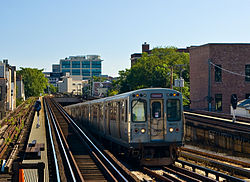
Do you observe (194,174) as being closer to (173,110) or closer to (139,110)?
(173,110)

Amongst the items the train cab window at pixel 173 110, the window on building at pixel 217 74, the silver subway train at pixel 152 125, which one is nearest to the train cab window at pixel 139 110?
the silver subway train at pixel 152 125

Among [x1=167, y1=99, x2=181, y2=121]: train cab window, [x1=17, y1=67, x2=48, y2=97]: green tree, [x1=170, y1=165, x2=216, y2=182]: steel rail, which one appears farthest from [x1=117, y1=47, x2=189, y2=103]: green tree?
[x1=17, y1=67, x2=48, y2=97]: green tree

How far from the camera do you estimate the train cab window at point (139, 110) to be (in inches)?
652

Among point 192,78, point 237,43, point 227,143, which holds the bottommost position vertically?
point 227,143

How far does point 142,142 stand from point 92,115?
11.0 m

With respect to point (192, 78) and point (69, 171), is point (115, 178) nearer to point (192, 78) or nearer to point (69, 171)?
point (69, 171)

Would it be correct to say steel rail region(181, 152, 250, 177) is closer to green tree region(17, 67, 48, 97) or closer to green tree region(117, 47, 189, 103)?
green tree region(117, 47, 189, 103)

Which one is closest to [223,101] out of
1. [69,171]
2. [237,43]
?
[237,43]

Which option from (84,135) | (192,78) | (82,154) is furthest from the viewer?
(192,78)

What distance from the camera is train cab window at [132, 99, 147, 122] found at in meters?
16.6

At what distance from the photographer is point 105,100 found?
70.7 feet

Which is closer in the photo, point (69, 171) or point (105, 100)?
point (69, 171)

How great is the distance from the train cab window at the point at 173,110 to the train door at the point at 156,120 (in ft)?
0.97

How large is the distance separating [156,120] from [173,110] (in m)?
0.85
